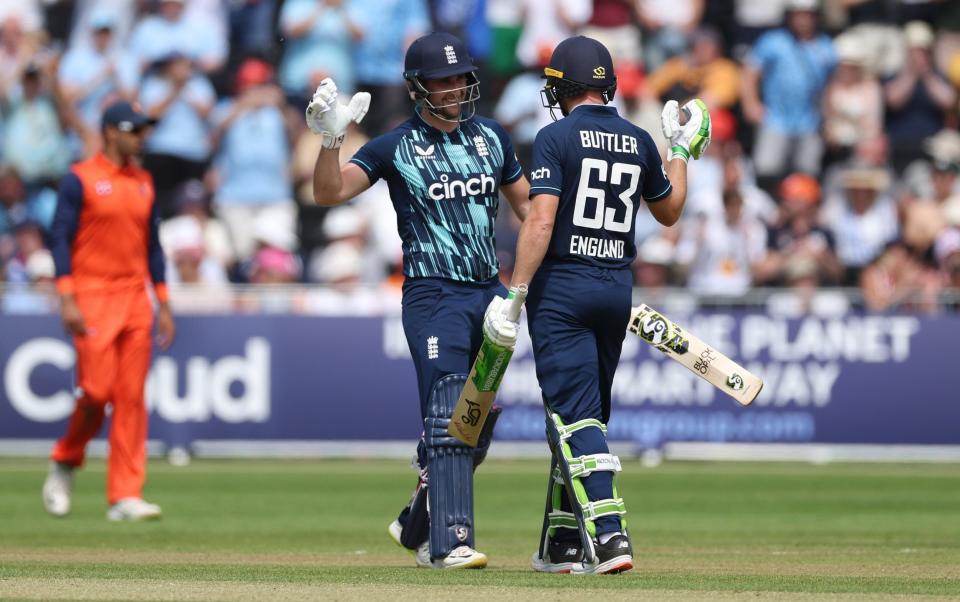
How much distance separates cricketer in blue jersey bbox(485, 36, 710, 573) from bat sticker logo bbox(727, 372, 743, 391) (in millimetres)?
542

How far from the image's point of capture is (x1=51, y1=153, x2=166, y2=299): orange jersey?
37.5 ft

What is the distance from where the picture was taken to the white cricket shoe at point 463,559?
319 inches

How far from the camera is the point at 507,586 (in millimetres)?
7199

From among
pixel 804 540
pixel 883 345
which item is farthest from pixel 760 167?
pixel 804 540

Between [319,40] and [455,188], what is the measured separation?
11.6m

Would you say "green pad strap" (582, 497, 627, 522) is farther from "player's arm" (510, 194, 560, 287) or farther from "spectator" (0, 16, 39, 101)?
"spectator" (0, 16, 39, 101)

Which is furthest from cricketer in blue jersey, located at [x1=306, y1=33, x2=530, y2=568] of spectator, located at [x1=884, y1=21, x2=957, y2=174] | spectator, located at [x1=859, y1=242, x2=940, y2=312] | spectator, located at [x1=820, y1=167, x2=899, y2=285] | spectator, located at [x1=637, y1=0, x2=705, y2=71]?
spectator, located at [x1=884, y1=21, x2=957, y2=174]

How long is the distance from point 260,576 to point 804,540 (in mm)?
4320

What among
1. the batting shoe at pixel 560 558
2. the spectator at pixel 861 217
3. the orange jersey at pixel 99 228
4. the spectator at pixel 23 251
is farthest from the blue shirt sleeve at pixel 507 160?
the spectator at pixel 861 217

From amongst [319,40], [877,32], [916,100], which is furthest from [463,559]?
[877,32]

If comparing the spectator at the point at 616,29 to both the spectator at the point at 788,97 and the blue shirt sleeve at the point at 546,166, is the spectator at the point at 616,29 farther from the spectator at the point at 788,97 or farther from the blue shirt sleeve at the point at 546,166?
the blue shirt sleeve at the point at 546,166

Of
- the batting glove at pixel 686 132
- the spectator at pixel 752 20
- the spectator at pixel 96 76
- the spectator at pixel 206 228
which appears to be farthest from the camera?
the spectator at pixel 752 20

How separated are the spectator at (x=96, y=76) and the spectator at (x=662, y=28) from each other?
19.0 ft

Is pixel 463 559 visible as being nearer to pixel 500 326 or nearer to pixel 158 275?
pixel 500 326
